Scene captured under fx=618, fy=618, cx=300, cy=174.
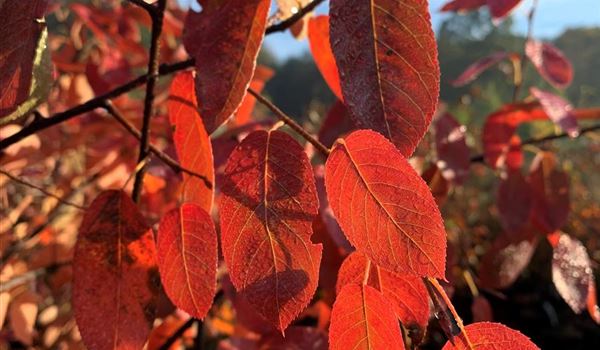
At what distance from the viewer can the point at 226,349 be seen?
926 millimetres

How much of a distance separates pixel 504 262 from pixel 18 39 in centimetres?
79

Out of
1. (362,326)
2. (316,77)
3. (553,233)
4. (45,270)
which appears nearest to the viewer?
(362,326)

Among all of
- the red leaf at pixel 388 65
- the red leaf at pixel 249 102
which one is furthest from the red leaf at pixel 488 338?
the red leaf at pixel 249 102

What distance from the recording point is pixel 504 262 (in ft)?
3.17

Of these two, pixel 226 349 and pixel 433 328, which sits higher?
pixel 226 349

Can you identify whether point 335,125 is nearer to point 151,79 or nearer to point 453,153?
point 453,153

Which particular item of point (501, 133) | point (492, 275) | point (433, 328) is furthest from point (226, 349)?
point (433, 328)

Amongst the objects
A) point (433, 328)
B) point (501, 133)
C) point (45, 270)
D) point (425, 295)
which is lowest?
point (433, 328)

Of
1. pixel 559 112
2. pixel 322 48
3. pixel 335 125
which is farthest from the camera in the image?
pixel 559 112

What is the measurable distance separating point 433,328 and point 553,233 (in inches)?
Result: 76.6

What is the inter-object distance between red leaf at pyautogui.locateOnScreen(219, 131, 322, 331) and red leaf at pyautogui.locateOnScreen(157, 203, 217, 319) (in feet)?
0.29

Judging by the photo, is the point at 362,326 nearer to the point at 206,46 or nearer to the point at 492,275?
the point at 206,46

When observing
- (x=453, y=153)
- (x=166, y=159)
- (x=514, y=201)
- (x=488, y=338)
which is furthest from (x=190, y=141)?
(x=514, y=201)

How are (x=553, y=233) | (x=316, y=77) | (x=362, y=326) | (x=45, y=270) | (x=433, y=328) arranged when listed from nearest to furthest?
(x=362, y=326)
(x=553, y=233)
(x=45, y=270)
(x=433, y=328)
(x=316, y=77)
